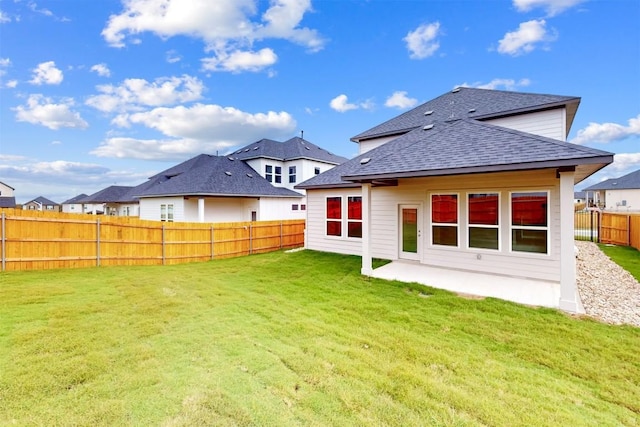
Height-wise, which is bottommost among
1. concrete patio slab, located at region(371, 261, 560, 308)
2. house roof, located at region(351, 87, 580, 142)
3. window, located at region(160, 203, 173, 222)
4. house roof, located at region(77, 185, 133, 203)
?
concrete patio slab, located at region(371, 261, 560, 308)

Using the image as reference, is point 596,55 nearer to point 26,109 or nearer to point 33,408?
point 33,408

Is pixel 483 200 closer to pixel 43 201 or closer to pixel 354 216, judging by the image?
pixel 354 216

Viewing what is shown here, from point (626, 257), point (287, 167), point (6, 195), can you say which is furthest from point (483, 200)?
point (6, 195)

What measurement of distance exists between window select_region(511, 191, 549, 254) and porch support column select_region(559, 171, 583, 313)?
1.78 metres

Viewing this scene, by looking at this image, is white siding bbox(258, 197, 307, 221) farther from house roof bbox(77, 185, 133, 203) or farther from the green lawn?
house roof bbox(77, 185, 133, 203)

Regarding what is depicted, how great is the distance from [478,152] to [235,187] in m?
16.7

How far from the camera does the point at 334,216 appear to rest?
12445mm

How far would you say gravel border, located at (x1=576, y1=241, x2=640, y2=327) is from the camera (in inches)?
217

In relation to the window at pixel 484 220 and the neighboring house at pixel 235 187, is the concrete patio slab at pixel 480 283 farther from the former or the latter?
the neighboring house at pixel 235 187

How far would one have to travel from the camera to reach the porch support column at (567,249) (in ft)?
19.0

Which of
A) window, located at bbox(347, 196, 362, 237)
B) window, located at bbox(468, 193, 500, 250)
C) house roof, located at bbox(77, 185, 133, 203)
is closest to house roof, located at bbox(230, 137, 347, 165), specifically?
window, located at bbox(347, 196, 362, 237)

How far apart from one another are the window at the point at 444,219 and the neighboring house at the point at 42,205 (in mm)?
74199

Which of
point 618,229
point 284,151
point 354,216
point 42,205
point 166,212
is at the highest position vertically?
point 284,151

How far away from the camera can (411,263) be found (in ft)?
32.1
